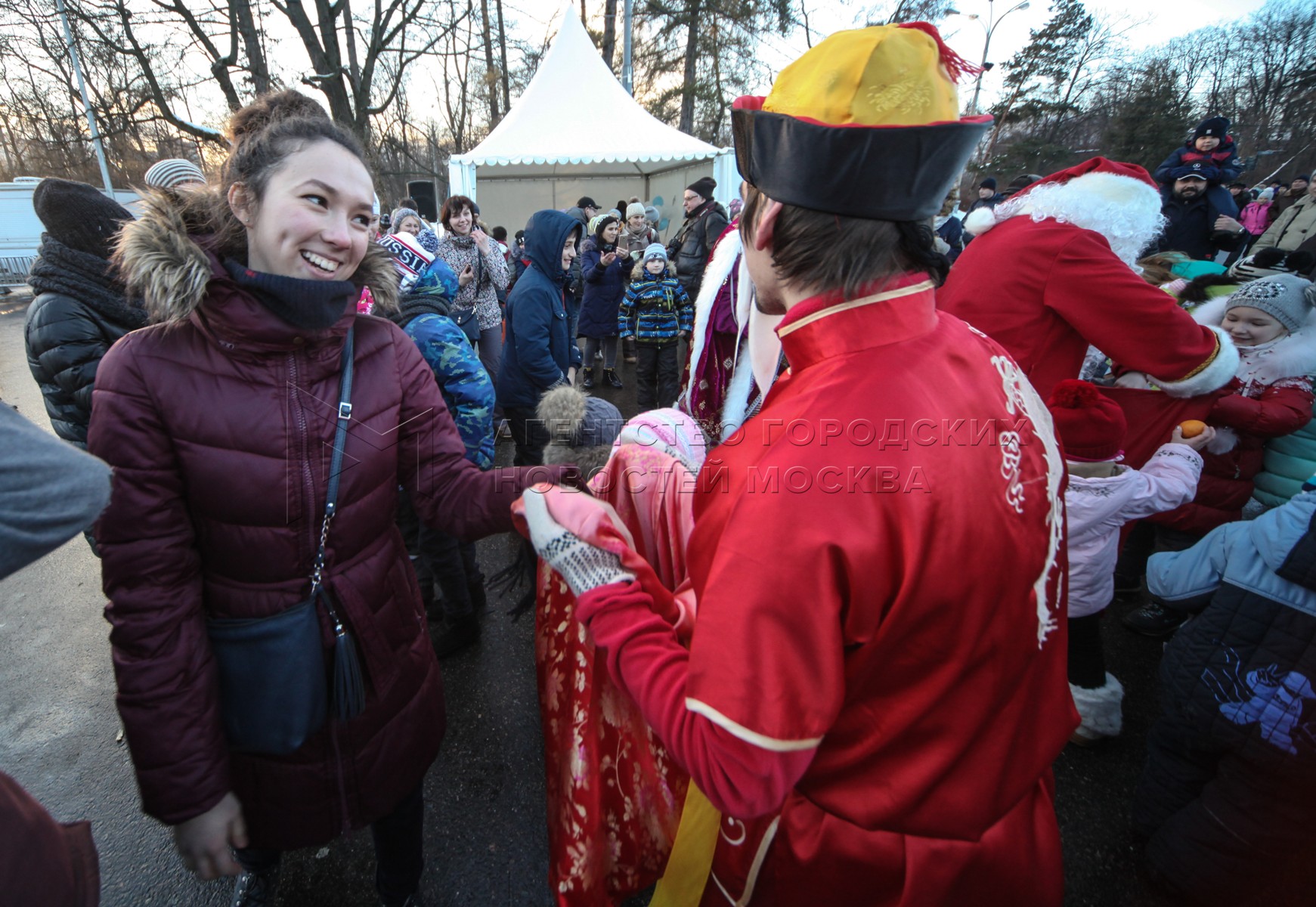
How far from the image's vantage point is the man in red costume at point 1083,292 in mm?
2018

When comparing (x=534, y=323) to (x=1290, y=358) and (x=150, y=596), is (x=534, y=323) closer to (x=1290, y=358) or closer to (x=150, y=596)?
(x=150, y=596)

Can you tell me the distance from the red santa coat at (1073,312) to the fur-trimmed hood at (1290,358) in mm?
822

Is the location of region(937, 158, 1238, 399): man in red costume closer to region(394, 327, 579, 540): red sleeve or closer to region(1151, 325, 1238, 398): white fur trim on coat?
region(1151, 325, 1238, 398): white fur trim on coat

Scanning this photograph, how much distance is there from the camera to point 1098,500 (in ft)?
6.82

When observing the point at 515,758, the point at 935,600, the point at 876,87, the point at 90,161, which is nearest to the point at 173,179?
the point at 515,758

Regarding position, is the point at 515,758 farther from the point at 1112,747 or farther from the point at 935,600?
the point at 1112,747

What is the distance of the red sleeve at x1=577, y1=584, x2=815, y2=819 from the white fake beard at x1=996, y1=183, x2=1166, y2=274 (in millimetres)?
2179

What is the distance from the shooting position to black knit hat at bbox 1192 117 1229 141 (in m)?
4.91

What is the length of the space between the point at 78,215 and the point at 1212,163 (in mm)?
7791

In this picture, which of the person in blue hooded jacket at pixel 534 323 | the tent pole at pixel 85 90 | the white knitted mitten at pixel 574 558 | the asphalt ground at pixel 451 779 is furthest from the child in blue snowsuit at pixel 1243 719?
the tent pole at pixel 85 90

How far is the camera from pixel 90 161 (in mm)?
21625

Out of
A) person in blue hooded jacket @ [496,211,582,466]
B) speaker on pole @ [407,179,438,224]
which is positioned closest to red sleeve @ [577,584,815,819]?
person in blue hooded jacket @ [496,211,582,466]

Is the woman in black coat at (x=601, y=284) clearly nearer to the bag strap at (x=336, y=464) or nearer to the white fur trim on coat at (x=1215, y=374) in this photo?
the white fur trim on coat at (x=1215, y=374)

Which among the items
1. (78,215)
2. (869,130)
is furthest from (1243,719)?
(78,215)
